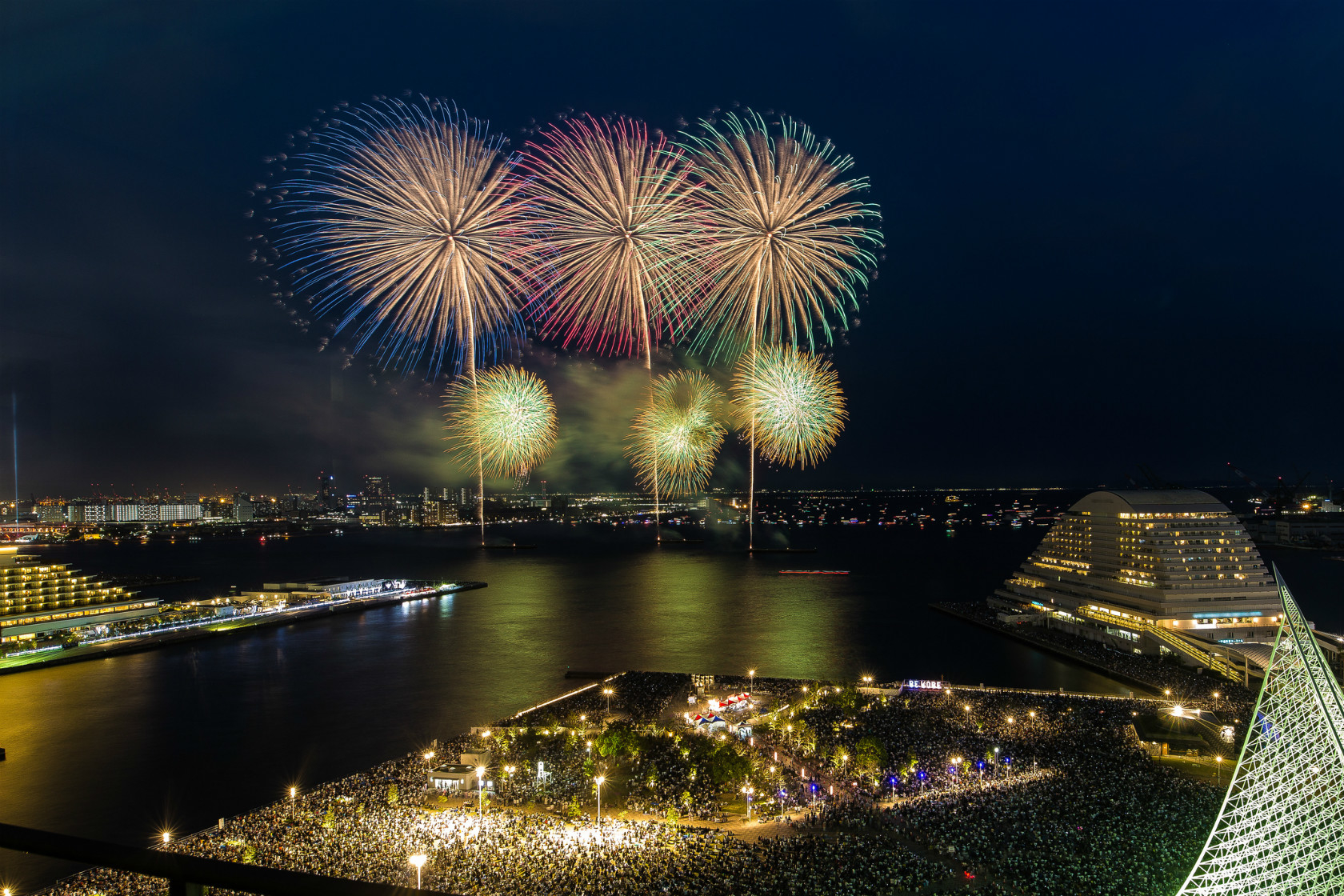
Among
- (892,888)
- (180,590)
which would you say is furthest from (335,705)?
(180,590)

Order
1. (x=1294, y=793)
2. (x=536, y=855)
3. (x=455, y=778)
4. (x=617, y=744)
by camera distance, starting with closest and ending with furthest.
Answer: (x=1294, y=793) < (x=536, y=855) < (x=455, y=778) < (x=617, y=744)

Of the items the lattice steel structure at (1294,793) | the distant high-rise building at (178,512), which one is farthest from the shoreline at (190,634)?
the distant high-rise building at (178,512)

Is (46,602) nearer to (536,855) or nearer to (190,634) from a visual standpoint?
(190,634)

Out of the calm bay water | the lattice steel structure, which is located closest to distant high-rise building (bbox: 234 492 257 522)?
the calm bay water

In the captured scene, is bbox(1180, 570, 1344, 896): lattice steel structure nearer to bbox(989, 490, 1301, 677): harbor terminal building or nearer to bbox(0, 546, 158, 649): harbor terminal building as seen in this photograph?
bbox(989, 490, 1301, 677): harbor terminal building

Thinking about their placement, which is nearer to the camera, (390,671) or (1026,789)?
(1026,789)

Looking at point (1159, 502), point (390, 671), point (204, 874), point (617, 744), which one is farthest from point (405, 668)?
point (204, 874)

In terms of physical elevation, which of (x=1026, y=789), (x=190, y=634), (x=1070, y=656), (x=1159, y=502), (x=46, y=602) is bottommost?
(x=190, y=634)

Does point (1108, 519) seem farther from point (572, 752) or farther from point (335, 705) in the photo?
point (335, 705)
